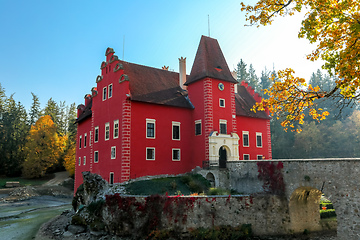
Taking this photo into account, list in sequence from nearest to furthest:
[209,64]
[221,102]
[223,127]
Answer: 1. [223,127]
2. [221,102]
3. [209,64]

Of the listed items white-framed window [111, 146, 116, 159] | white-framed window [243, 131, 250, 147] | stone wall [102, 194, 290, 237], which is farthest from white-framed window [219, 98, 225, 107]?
stone wall [102, 194, 290, 237]

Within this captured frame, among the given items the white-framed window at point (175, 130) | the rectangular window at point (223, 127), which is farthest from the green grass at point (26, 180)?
the rectangular window at point (223, 127)

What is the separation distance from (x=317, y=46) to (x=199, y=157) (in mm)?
19406

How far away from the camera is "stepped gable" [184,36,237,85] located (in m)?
28.6

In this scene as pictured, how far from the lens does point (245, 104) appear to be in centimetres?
3441

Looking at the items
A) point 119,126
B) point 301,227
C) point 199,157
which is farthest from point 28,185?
point 301,227

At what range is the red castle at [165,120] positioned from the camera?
83.3 ft

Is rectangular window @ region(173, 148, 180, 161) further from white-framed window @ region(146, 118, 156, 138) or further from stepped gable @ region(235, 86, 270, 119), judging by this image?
stepped gable @ region(235, 86, 270, 119)

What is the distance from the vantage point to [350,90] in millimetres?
8906

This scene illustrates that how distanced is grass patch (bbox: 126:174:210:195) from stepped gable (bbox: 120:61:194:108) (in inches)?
295

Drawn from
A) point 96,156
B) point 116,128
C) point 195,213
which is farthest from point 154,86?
point 195,213

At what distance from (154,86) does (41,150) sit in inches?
1304

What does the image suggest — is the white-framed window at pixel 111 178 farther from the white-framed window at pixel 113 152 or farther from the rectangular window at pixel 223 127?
the rectangular window at pixel 223 127

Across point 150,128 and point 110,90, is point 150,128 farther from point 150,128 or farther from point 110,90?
point 110,90
